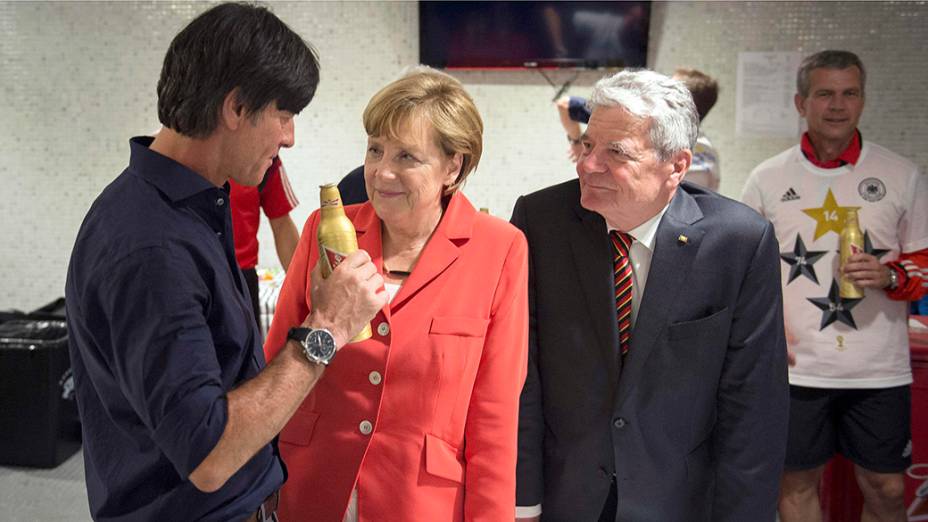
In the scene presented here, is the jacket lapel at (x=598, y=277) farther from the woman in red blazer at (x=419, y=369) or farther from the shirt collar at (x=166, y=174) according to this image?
the shirt collar at (x=166, y=174)

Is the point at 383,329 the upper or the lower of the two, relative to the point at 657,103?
lower

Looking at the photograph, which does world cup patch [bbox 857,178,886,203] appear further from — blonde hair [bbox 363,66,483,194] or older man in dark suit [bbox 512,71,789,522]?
blonde hair [bbox 363,66,483,194]

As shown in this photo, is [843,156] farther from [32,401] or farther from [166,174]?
[32,401]

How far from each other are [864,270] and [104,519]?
2363 millimetres

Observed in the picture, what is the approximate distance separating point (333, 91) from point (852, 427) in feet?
11.2

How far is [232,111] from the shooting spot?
1242 millimetres

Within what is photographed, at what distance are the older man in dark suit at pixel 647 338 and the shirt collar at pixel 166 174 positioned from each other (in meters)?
0.84

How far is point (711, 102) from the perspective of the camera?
3688mm

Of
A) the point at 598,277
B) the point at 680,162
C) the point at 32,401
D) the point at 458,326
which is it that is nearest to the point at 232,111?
the point at 458,326

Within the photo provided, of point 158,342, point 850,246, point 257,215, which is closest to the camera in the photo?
point 158,342

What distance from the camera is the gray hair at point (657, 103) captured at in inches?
66.8

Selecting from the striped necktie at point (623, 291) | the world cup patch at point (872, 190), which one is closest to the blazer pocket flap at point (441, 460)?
the striped necktie at point (623, 291)

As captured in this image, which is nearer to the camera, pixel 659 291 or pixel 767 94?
pixel 659 291

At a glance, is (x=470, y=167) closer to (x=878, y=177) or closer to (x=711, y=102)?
(x=878, y=177)
